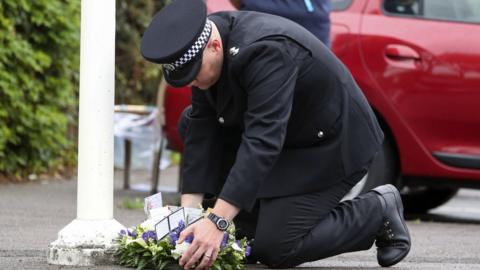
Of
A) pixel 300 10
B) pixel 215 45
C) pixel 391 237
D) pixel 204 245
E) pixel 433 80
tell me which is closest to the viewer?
pixel 204 245

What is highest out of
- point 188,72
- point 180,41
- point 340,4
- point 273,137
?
point 180,41

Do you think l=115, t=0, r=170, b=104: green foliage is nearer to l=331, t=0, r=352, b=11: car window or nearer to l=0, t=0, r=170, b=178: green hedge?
l=0, t=0, r=170, b=178: green hedge

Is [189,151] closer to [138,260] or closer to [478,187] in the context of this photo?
[138,260]

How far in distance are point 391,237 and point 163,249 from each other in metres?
1.06

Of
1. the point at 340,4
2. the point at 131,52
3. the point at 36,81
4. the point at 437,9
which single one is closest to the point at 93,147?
the point at 340,4

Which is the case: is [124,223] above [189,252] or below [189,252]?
below

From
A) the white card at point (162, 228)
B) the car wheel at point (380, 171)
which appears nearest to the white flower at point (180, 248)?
the white card at point (162, 228)

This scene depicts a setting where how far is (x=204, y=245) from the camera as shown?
4.28 m

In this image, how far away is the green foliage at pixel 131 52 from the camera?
1238 cm

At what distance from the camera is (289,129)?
4809 mm

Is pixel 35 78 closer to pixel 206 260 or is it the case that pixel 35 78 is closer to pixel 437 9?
pixel 437 9

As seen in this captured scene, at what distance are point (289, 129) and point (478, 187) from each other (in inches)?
115

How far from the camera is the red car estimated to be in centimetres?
713

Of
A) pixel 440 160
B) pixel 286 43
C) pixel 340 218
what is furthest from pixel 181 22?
pixel 440 160
